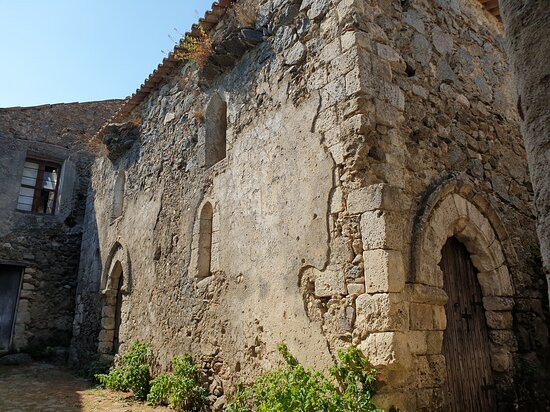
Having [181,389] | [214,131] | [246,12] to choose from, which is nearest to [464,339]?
[181,389]

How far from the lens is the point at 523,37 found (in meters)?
1.19

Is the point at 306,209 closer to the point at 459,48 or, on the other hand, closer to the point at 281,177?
the point at 281,177

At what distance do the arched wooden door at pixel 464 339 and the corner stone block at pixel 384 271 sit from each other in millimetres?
1110

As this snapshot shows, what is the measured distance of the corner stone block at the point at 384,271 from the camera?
353 centimetres

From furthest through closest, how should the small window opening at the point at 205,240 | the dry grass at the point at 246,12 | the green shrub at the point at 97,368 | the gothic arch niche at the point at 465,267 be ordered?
the green shrub at the point at 97,368 → the small window opening at the point at 205,240 → the dry grass at the point at 246,12 → the gothic arch niche at the point at 465,267

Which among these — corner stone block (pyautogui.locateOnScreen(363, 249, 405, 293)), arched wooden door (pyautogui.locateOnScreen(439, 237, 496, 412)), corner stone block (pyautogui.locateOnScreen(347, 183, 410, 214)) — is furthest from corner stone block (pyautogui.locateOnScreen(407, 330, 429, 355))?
corner stone block (pyautogui.locateOnScreen(347, 183, 410, 214))

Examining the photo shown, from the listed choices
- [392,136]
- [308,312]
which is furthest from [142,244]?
[392,136]

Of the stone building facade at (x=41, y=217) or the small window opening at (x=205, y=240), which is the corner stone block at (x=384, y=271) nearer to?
the small window opening at (x=205, y=240)

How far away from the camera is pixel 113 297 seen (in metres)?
8.55

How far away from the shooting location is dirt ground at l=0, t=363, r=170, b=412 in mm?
5741

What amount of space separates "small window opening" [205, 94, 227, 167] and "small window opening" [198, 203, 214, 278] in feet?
2.35

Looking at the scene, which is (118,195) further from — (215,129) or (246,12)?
(246,12)

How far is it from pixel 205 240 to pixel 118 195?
4094mm

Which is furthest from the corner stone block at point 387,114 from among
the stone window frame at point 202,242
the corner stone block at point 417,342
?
the stone window frame at point 202,242
